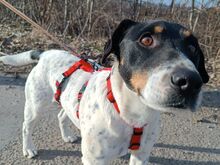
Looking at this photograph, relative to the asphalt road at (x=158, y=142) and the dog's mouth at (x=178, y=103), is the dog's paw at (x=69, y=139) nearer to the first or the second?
the asphalt road at (x=158, y=142)

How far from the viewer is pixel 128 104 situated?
2771 mm

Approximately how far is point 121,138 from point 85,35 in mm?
5124

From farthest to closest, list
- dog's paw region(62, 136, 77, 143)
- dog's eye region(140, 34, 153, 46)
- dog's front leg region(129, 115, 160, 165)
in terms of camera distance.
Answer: dog's paw region(62, 136, 77, 143) → dog's front leg region(129, 115, 160, 165) → dog's eye region(140, 34, 153, 46)

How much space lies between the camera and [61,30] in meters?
8.02

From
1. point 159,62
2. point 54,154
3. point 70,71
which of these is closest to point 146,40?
point 159,62

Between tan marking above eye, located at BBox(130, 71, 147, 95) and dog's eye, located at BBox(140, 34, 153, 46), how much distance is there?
21cm

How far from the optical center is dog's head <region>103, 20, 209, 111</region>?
7.17 ft

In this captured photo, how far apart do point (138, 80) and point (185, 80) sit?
409 millimetres

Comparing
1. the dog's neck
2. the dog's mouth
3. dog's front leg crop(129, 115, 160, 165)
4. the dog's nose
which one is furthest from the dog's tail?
the dog's nose

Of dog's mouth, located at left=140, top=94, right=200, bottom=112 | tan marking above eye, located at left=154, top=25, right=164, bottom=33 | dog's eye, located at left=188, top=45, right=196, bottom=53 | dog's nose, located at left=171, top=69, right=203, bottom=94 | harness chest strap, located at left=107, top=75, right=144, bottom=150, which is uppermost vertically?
tan marking above eye, located at left=154, top=25, right=164, bottom=33

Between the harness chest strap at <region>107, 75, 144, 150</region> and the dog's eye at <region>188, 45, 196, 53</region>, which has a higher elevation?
the dog's eye at <region>188, 45, 196, 53</region>

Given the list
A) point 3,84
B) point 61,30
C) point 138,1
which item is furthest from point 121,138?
point 61,30

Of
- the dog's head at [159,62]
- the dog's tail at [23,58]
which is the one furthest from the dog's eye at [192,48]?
the dog's tail at [23,58]

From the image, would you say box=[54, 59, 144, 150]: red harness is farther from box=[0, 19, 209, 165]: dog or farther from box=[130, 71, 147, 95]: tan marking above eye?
box=[130, 71, 147, 95]: tan marking above eye
